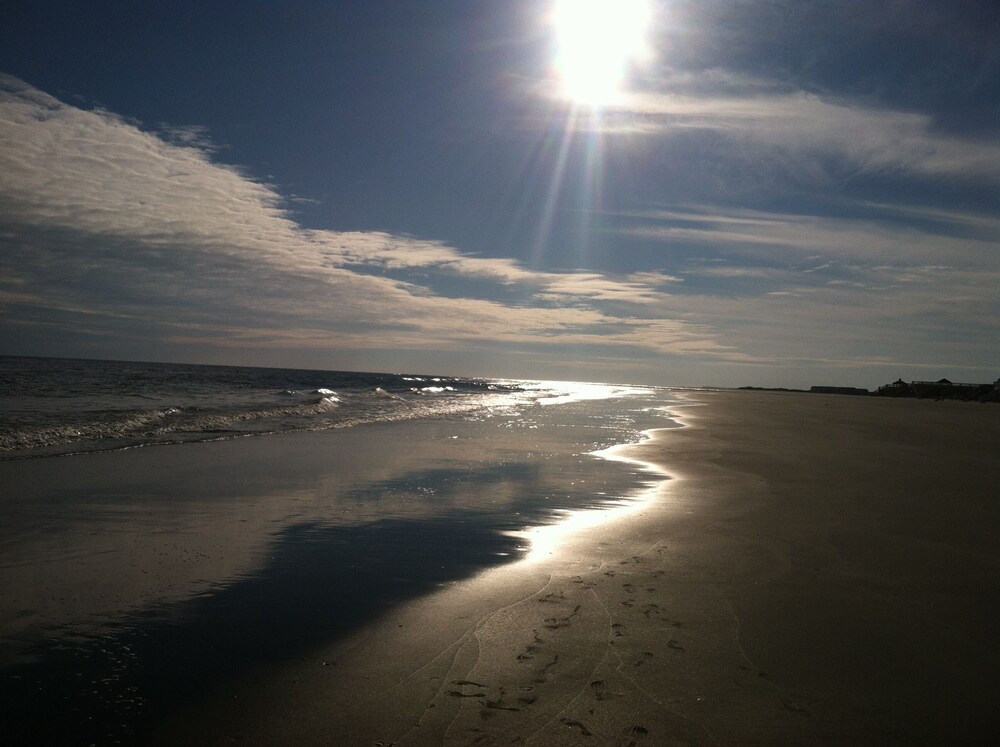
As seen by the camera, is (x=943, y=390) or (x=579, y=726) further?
(x=943, y=390)

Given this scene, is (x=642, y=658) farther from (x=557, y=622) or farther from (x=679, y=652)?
(x=557, y=622)

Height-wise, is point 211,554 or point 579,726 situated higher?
point 579,726

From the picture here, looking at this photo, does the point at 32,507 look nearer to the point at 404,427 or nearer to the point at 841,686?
the point at 841,686

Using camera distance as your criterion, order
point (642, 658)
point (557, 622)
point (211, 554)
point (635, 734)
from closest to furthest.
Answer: point (635, 734) → point (642, 658) → point (557, 622) → point (211, 554)

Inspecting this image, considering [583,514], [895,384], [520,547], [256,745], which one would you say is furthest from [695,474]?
[895,384]

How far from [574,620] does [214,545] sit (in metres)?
3.62

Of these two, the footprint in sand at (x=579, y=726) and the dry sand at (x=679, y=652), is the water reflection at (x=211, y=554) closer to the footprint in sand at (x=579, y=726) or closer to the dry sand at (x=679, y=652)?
the dry sand at (x=679, y=652)

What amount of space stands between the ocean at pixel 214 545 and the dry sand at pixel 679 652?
1.42 feet

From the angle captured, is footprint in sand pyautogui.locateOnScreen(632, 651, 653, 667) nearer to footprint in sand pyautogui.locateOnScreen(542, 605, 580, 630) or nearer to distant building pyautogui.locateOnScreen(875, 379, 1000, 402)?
footprint in sand pyautogui.locateOnScreen(542, 605, 580, 630)

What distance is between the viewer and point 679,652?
12.5ft

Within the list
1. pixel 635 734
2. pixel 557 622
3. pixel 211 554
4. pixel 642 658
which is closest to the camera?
pixel 635 734

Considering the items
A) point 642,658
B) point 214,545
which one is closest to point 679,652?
point 642,658

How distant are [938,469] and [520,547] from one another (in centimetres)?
983

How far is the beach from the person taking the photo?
10.1 ft
